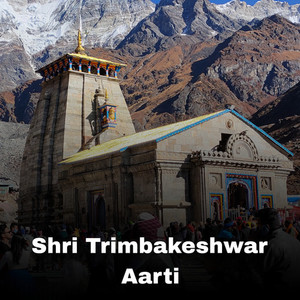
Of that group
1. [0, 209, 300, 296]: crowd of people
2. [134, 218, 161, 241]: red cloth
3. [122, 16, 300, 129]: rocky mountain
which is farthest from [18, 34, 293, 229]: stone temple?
[122, 16, 300, 129]: rocky mountain

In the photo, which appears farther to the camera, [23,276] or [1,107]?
[1,107]

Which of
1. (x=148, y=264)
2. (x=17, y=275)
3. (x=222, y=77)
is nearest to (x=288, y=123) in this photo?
(x=222, y=77)

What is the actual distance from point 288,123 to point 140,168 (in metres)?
67.4

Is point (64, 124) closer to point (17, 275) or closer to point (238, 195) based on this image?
point (238, 195)

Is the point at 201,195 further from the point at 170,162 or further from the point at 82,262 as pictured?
the point at 82,262

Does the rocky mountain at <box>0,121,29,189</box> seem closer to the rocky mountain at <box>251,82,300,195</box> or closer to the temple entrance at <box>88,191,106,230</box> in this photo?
the rocky mountain at <box>251,82,300,195</box>

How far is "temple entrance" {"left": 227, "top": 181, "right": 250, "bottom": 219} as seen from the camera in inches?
1049

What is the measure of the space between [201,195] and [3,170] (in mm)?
69601

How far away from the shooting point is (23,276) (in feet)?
27.5

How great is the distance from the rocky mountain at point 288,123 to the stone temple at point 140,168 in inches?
1342

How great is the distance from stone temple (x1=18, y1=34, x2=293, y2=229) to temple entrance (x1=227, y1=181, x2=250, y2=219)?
6 centimetres

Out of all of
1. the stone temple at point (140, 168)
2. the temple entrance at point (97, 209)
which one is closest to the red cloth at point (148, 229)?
the stone temple at point (140, 168)

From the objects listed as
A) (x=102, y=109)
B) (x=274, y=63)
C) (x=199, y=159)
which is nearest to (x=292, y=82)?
(x=274, y=63)

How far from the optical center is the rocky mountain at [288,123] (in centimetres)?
6712
